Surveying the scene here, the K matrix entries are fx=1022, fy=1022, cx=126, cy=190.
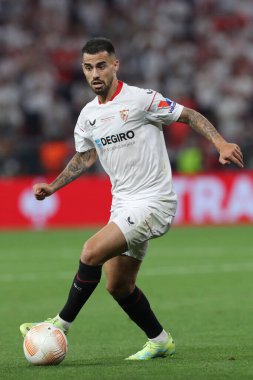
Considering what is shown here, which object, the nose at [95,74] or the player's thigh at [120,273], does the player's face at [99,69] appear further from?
the player's thigh at [120,273]

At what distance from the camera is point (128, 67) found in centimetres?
2411

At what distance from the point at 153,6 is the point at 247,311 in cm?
1672

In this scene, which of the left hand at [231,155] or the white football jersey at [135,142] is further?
the white football jersey at [135,142]

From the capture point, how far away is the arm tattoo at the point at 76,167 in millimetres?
7684

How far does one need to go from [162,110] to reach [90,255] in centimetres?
119

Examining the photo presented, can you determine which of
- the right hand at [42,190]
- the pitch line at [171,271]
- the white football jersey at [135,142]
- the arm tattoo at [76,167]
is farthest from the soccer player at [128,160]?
the pitch line at [171,271]

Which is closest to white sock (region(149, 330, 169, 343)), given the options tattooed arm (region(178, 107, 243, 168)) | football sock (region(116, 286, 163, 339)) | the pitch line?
football sock (region(116, 286, 163, 339))

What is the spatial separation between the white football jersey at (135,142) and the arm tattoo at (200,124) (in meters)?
0.05

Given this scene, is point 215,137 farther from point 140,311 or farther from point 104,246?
point 140,311

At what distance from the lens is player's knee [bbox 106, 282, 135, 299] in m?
7.29

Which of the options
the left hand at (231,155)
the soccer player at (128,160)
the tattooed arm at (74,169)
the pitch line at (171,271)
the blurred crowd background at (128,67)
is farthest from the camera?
the blurred crowd background at (128,67)

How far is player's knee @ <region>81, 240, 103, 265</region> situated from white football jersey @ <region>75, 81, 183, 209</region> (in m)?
0.51

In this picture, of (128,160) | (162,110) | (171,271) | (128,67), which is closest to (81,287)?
(128,160)

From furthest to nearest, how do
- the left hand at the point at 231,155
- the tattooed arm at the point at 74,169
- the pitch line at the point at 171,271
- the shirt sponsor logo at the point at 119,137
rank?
the pitch line at the point at 171,271 → the tattooed arm at the point at 74,169 → the shirt sponsor logo at the point at 119,137 → the left hand at the point at 231,155
